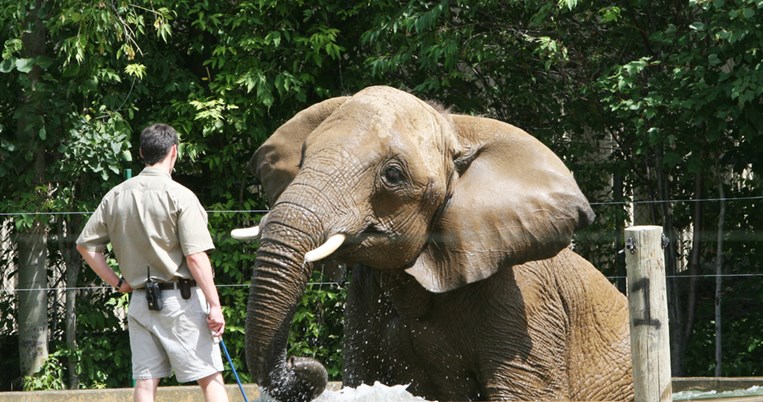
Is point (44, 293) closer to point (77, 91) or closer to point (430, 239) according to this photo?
point (77, 91)

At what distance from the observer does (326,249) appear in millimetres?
5445

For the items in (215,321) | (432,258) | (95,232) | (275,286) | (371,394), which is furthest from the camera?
(371,394)

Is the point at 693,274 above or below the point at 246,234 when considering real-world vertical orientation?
below

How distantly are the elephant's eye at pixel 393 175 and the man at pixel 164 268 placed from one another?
82 centimetres

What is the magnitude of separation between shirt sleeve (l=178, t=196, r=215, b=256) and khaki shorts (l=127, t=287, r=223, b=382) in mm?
225

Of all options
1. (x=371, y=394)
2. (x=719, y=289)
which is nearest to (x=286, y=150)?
(x=371, y=394)

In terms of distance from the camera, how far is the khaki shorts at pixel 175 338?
5.56 metres

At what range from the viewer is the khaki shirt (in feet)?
18.1

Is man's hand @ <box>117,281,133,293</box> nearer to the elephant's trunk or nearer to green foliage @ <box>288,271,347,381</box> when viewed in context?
the elephant's trunk

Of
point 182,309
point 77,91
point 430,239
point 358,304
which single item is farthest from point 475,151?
point 77,91

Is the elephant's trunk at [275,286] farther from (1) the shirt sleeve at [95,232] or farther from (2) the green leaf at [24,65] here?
(2) the green leaf at [24,65]

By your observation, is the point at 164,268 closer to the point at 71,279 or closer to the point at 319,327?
the point at 319,327

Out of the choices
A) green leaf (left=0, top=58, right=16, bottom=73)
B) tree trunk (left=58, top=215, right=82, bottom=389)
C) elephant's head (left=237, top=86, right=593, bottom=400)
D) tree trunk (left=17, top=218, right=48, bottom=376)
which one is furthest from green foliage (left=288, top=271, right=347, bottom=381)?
elephant's head (left=237, top=86, right=593, bottom=400)

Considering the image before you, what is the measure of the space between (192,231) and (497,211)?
5.05 feet
